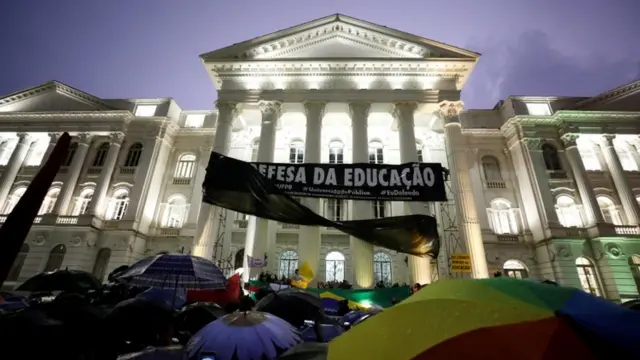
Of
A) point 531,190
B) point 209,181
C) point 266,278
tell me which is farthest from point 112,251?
point 531,190

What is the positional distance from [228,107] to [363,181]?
13227mm

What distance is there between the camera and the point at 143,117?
26.3m

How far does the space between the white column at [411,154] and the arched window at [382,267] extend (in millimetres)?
4872

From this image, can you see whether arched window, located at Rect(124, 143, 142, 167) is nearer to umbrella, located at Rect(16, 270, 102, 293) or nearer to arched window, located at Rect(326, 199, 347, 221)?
arched window, located at Rect(326, 199, 347, 221)

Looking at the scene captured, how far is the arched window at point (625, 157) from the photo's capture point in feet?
79.6

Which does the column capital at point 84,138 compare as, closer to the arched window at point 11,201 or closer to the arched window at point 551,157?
the arched window at point 11,201

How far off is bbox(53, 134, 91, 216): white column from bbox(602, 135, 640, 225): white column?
39.9 meters

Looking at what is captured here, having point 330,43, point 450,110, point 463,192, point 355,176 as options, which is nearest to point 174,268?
point 355,176

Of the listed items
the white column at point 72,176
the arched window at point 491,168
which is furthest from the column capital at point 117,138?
the arched window at point 491,168

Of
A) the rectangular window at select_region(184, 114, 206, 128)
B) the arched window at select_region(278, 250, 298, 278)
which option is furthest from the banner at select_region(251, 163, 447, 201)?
the rectangular window at select_region(184, 114, 206, 128)

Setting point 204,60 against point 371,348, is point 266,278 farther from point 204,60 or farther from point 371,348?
point 204,60

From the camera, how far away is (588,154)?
24.9 metres

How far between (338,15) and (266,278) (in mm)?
18793

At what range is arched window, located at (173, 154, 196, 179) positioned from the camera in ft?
86.1
